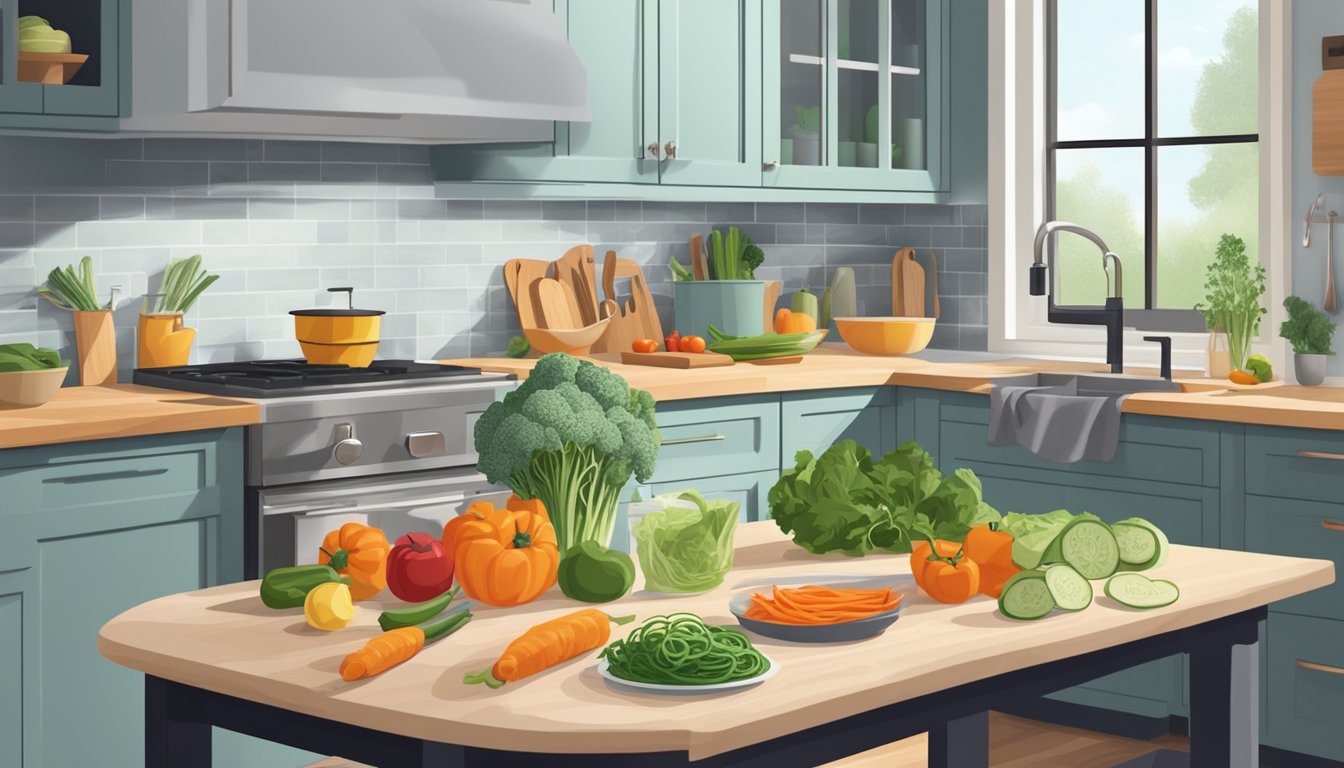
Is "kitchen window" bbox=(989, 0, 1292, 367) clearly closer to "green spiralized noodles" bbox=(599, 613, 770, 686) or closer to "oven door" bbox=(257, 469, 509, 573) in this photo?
"oven door" bbox=(257, 469, 509, 573)

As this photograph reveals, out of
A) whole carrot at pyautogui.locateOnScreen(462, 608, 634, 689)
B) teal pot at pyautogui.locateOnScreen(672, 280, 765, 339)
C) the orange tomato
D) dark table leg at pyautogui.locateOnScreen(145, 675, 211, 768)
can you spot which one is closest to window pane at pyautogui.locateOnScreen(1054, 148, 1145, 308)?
teal pot at pyautogui.locateOnScreen(672, 280, 765, 339)

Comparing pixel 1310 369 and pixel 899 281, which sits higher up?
pixel 899 281

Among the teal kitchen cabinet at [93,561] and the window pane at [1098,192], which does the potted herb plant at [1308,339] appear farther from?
the teal kitchen cabinet at [93,561]

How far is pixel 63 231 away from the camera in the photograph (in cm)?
402

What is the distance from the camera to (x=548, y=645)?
5.63ft

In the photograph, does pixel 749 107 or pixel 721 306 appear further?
pixel 721 306

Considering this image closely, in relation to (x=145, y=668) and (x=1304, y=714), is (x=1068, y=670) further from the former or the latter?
(x=1304, y=714)

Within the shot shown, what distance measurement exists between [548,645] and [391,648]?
6.6 inches

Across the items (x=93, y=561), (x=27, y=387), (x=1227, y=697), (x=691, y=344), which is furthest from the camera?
(x=691, y=344)

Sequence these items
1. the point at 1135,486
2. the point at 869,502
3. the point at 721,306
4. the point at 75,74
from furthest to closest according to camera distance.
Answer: the point at 721,306, the point at 1135,486, the point at 75,74, the point at 869,502

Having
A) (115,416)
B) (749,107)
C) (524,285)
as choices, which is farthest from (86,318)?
(749,107)

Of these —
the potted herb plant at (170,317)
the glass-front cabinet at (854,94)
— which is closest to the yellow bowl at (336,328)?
the potted herb plant at (170,317)

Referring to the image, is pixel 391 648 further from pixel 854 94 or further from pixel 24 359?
pixel 854 94

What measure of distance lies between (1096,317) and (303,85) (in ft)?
7.75
